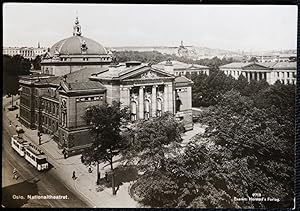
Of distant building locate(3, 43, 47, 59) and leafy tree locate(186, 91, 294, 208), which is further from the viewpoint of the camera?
leafy tree locate(186, 91, 294, 208)

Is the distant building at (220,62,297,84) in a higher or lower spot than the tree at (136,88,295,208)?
higher

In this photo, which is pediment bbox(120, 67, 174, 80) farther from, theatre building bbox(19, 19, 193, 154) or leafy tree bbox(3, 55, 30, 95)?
leafy tree bbox(3, 55, 30, 95)

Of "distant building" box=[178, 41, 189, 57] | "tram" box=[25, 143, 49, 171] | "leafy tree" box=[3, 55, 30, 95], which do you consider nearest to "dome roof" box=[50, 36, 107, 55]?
"leafy tree" box=[3, 55, 30, 95]

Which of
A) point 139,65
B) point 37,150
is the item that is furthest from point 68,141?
point 139,65

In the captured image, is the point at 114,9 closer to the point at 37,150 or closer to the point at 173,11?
the point at 173,11

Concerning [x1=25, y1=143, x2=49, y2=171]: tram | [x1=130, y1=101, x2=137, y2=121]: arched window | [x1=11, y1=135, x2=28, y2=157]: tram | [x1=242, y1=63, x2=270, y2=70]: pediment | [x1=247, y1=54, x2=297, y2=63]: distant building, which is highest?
[x1=247, y1=54, x2=297, y2=63]: distant building

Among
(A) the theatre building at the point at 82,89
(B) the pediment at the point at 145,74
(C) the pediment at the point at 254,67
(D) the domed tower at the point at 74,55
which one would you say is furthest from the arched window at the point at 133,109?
(C) the pediment at the point at 254,67

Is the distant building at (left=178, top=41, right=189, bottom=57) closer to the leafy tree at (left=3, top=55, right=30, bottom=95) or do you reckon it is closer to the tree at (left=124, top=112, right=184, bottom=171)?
the tree at (left=124, top=112, right=184, bottom=171)

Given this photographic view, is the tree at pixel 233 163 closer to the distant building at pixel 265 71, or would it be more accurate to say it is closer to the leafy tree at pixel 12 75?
the distant building at pixel 265 71
